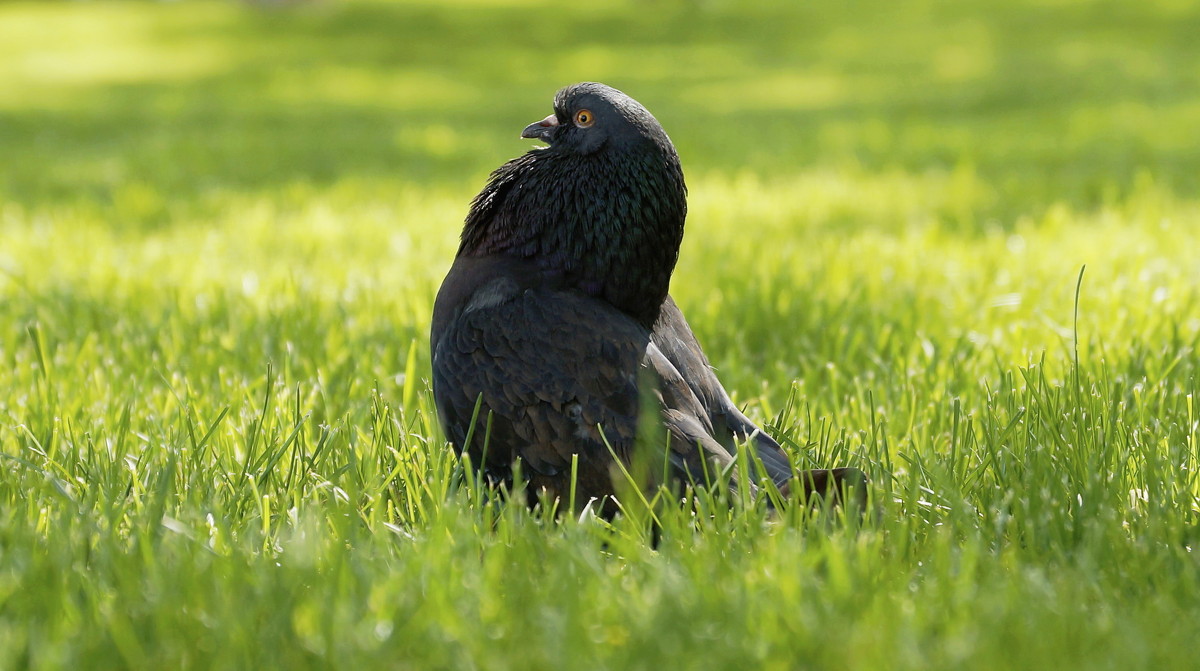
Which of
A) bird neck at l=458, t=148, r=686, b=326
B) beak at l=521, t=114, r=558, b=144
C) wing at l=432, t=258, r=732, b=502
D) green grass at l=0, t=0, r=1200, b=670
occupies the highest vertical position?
beak at l=521, t=114, r=558, b=144

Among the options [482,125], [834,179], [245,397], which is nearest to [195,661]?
[245,397]

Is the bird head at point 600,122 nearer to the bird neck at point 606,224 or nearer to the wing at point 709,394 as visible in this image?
the bird neck at point 606,224

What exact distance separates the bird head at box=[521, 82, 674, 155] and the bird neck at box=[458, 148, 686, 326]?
34mm

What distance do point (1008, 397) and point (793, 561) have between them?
4.04 feet

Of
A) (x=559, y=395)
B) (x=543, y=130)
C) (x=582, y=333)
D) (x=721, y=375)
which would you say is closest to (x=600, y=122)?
(x=543, y=130)

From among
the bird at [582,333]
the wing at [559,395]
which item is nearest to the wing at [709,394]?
the bird at [582,333]

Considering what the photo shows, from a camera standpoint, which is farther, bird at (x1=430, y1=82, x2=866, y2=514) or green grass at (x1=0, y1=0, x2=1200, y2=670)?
bird at (x1=430, y1=82, x2=866, y2=514)

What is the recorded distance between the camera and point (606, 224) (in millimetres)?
2840

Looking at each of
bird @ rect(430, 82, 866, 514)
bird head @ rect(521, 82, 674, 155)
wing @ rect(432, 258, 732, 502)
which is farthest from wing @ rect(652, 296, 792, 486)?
bird head @ rect(521, 82, 674, 155)

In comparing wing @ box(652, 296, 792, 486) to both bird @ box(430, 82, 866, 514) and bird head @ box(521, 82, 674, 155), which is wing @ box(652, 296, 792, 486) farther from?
bird head @ box(521, 82, 674, 155)

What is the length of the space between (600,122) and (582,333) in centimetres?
56

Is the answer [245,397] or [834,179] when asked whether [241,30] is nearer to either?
[834,179]

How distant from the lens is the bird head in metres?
2.86

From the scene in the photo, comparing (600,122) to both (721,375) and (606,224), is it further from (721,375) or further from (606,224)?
(721,375)
